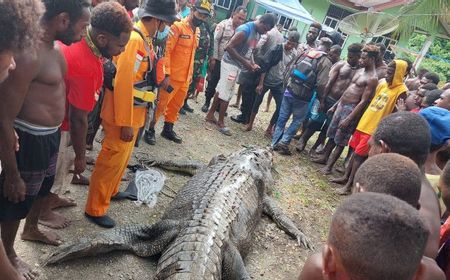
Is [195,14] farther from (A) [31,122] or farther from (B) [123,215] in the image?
(A) [31,122]

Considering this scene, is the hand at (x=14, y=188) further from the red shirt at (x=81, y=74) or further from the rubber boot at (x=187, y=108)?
the rubber boot at (x=187, y=108)

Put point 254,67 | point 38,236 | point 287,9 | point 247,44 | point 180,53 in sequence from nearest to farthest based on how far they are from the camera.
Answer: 1. point 38,236
2. point 180,53
3. point 247,44
4. point 254,67
5. point 287,9

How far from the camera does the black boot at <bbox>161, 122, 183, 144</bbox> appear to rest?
5230mm

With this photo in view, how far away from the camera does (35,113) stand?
199cm

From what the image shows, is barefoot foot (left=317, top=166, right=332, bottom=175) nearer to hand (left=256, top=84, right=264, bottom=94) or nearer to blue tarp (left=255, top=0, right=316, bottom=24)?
hand (left=256, top=84, right=264, bottom=94)

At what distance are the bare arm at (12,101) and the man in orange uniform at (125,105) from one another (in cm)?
83

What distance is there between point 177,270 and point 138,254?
584 mm

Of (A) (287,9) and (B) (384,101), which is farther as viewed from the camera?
(A) (287,9)

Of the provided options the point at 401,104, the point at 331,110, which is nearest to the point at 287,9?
the point at 331,110

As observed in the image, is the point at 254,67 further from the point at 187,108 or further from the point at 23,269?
the point at 23,269

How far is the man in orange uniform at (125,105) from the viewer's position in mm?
2621

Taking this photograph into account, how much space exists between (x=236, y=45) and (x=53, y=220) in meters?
4.26

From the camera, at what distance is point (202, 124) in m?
6.32

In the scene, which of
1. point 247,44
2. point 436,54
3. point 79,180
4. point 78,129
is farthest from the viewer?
point 436,54
